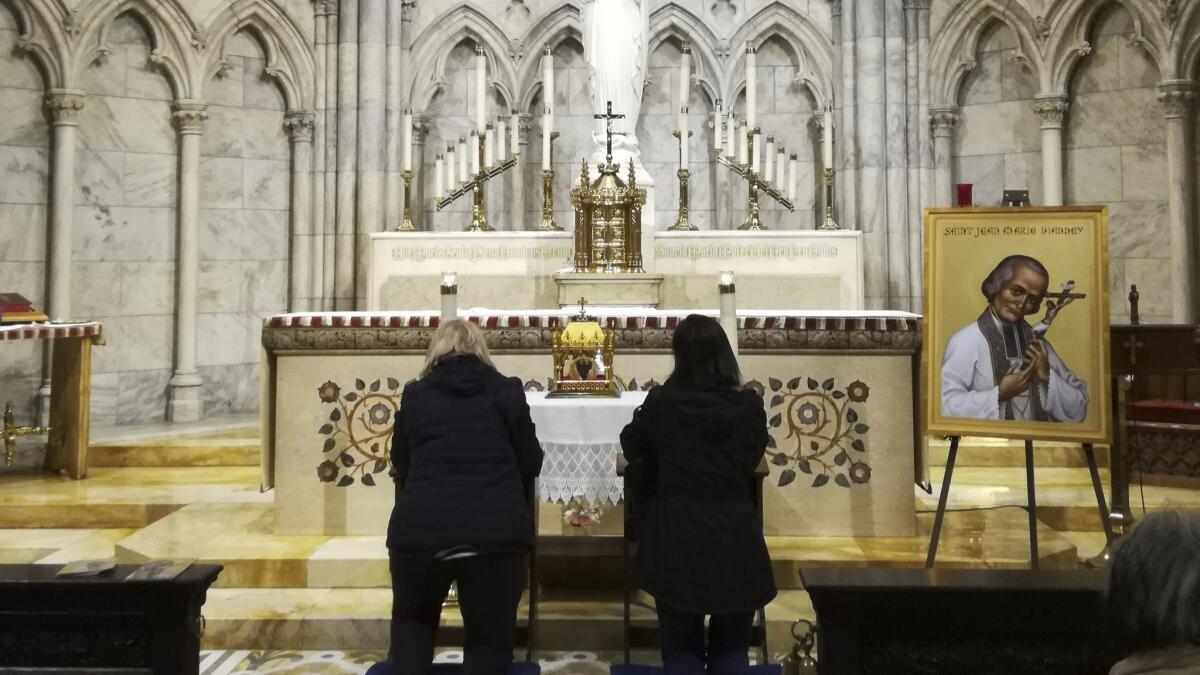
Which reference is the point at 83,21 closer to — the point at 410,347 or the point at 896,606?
the point at 410,347

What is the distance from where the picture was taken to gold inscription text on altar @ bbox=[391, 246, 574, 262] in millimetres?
8352

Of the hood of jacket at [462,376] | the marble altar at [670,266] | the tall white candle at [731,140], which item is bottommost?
the hood of jacket at [462,376]

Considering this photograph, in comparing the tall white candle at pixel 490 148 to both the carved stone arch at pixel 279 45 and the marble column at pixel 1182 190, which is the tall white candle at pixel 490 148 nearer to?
the carved stone arch at pixel 279 45

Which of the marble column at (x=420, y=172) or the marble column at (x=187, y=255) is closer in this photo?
the marble column at (x=187, y=255)

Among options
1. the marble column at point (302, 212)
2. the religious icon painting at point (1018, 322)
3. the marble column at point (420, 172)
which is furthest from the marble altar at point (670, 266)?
the religious icon painting at point (1018, 322)

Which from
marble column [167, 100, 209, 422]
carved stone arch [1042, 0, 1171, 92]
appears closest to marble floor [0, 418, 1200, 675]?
marble column [167, 100, 209, 422]

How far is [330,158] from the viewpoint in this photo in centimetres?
999

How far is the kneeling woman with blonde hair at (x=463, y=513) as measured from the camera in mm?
3059

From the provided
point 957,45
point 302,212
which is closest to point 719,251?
point 957,45

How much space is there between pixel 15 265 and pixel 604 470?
6862 mm

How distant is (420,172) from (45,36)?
3.52m

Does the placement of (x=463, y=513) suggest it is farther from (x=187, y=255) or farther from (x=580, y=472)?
(x=187, y=255)

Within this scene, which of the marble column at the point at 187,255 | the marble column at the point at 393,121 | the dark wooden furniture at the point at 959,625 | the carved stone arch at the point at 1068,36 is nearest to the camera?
the dark wooden furniture at the point at 959,625

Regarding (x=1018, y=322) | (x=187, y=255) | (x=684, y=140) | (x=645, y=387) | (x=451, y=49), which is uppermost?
(x=451, y=49)
